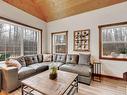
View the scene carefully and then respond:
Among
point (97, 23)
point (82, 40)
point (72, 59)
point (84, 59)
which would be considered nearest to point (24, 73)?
point (72, 59)

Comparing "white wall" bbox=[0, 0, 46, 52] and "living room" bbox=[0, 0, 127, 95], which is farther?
"white wall" bbox=[0, 0, 46, 52]

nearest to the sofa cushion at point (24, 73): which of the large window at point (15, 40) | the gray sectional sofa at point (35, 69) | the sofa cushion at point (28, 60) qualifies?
the gray sectional sofa at point (35, 69)

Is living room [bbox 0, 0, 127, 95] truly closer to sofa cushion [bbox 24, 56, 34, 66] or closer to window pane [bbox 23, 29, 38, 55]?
window pane [bbox 23, 29, 38, 55]

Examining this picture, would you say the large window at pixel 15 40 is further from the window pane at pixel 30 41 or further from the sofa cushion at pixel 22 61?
the sofa cushion at pixel 22 61

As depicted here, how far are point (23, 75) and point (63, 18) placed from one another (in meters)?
3.28

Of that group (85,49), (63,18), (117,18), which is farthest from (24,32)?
(117,18)

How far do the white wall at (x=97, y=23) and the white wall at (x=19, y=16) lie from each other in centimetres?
110

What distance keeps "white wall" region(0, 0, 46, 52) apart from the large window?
0.79 ft

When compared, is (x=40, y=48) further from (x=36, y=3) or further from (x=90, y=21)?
(x=90, y=21)

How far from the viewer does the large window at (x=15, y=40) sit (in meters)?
3.23

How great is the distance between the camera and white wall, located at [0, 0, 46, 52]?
122 inches

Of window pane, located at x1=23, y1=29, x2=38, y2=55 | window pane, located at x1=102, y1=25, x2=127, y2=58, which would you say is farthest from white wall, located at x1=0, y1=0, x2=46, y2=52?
window pane, located at x1=102, y1=25, x2=127, y2=58

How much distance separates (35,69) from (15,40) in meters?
1.55

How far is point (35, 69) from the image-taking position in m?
3.13
